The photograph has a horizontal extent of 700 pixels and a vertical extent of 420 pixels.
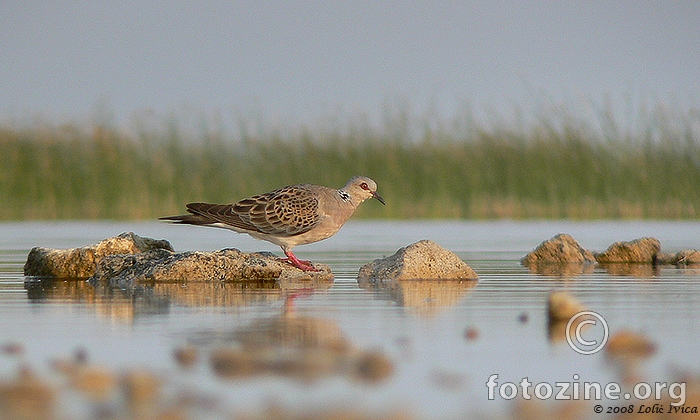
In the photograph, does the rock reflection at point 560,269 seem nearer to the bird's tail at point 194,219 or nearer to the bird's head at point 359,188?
the bird's head at point 359,188

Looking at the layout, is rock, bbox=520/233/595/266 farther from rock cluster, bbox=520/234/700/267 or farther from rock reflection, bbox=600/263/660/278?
rock reflection, bbox=600/263/660/278

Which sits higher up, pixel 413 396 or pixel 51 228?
pixel 51 228

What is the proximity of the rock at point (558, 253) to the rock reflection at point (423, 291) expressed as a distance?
6.56 ft

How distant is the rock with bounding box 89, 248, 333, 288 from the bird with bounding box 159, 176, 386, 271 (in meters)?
0.62

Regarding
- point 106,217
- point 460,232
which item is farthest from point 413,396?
point 106,217

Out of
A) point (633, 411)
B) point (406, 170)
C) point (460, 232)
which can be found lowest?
point (633, 411)

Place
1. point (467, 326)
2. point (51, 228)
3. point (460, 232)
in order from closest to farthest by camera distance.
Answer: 1. point (467, 326)
2. point (460, 232)
3. point (51, 228)

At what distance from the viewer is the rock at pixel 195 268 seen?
8.10 metres

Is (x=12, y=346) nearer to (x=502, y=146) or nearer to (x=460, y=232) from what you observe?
(x=460, y=232)

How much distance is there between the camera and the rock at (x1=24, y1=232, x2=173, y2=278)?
8680mm

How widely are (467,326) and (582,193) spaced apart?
13.1 metres

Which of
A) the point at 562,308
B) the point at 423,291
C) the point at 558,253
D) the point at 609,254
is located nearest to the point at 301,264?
the point at 423,291

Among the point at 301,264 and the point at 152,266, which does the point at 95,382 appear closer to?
the point at 152,266

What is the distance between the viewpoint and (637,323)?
17.7 feet
